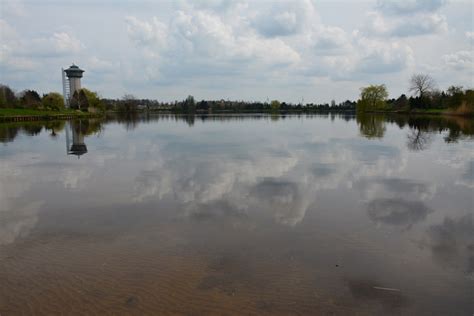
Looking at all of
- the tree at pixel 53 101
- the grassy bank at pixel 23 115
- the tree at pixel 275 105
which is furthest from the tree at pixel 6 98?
the tree at pixel 275 105

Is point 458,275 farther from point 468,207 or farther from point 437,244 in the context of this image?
point 468,207

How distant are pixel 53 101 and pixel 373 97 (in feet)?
300

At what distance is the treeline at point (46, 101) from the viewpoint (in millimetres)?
80375

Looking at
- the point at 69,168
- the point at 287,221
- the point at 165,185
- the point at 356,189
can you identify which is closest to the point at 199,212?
the point at 287,221

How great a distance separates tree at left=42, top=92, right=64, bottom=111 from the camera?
88000 millimetres

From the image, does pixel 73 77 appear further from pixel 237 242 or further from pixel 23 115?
pixel 237 242

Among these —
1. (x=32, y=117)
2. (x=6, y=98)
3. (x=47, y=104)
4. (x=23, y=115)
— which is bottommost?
(x=32, y=117)

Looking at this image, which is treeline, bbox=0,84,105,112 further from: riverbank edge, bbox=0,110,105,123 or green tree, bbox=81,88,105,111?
riverbank edge, bbox=0,110,105,123

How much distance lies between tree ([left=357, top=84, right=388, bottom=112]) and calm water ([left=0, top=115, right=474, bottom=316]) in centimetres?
10001

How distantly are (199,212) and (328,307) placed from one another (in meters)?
4.69

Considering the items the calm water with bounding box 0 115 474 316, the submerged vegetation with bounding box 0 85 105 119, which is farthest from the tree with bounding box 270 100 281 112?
the calm water with bounding box 0 115 474 316

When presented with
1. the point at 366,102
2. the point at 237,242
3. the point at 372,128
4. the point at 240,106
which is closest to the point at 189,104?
the point at 240,106

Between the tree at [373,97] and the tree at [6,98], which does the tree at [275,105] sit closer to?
the tree at [373,97]

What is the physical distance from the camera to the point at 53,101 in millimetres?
91812
